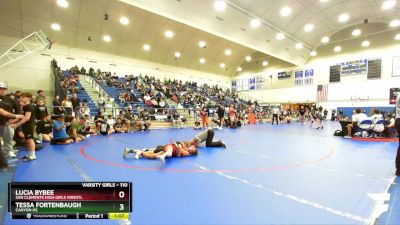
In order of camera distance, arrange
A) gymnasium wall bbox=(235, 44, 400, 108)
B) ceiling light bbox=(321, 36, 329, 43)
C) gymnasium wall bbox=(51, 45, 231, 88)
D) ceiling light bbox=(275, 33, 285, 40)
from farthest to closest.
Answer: ceiling light bbox=(321, 36, 329, 43)
gymnasium wall bbox=(235, 44, 400, 108)
gymnasium wall bbox=(51, 45, 231, 88)
ceiling light bbox=(275, 33, 285, 40)

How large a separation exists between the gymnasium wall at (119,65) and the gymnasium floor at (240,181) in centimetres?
1753

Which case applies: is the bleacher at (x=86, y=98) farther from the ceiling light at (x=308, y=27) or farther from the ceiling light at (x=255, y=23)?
the ceiling light at (x=308, y=27)

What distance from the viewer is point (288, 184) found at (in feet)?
12.3

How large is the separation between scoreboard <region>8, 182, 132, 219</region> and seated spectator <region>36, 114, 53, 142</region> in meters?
6.86

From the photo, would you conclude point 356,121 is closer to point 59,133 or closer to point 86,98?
point 59,133

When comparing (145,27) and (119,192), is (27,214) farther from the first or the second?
(145,27)

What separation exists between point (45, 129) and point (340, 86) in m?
28.1

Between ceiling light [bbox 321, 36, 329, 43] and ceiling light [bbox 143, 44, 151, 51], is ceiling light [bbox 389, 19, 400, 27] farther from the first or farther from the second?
ceiling light [bbox 143, 44, 151, 51]

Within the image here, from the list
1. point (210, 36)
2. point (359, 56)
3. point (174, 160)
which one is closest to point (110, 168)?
point (174, 160)

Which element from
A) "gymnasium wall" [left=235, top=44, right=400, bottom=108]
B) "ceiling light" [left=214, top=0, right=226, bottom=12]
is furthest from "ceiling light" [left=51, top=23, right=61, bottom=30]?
"gymnasium wall" [left=235, top=44, right=400, bottom=108]

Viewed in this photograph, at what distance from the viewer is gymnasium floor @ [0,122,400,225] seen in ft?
8.80

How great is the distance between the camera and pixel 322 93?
27.2 meters

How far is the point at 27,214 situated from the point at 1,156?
119 centimetres

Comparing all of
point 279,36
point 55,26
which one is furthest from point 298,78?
point 55,26
